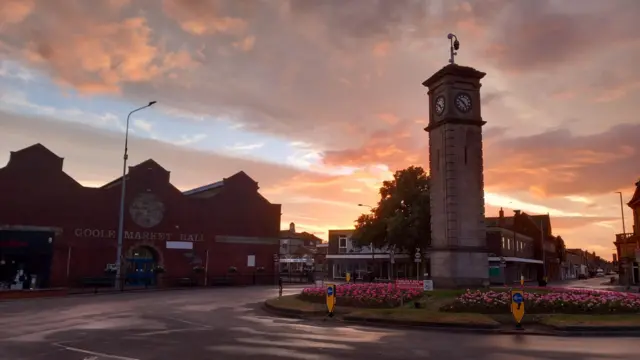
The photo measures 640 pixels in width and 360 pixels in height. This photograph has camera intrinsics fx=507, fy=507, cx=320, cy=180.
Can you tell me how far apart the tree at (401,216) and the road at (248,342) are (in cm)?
3356

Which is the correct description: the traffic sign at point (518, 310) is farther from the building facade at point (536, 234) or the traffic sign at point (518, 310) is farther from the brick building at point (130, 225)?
the building facade at point (536, 234)

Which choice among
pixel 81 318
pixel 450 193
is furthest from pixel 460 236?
pixel 81 318

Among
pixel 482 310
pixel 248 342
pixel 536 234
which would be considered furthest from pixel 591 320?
pixel 536 234

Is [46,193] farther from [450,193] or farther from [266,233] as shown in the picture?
[450,193]

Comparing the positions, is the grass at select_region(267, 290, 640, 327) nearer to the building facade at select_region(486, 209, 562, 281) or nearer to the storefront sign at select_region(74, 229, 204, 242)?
the storefront sign at select_region(74, 229, 204, 242)

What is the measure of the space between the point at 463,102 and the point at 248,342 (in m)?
19.6

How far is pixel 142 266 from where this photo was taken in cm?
5147

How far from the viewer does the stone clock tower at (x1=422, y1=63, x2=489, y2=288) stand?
27000 millimetres

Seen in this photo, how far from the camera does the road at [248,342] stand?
1259cm

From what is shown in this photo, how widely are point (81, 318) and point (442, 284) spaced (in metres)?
17.5

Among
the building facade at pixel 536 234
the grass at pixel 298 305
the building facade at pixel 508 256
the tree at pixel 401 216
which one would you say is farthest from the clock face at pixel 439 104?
the building facade at pixel 536 234

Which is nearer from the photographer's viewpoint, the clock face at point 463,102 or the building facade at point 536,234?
the clock face at point 463,102

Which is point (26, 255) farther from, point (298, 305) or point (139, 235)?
point (298, 305)

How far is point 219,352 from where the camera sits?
1290 centimetres
